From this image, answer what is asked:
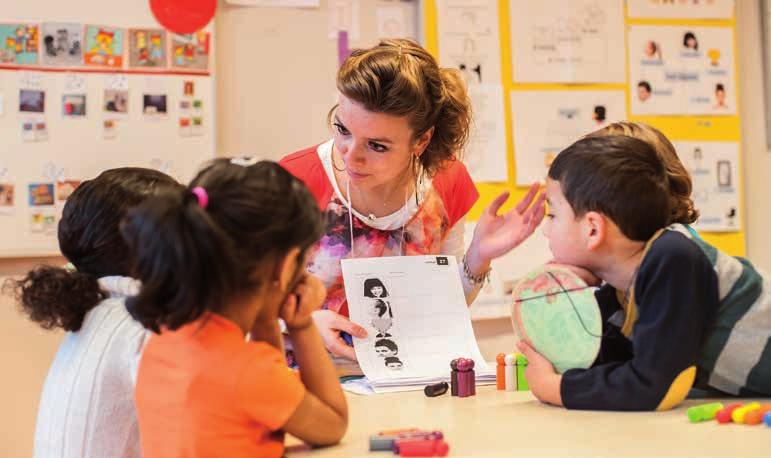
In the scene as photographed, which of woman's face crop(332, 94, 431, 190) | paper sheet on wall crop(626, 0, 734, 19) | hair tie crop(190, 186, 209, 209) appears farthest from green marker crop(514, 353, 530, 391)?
paper sheet on wall crop(626, 0, 734, 19)

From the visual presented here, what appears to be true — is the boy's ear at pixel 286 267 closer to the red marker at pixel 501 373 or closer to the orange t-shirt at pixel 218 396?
the orange t-shirt at pixel 218 396

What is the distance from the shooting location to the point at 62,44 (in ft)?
9.19

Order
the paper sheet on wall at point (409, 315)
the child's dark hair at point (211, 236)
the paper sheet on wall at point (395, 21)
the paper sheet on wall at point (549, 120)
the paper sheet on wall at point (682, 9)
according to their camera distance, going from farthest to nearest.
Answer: the paper sheet on wall at point (682, 9) < the paper sheet on wall at point (549, 120) < the paper sheet on wall at point (395, 21) < the paper sheet on wall at point (409, 315) < the child's dark hair at point (211, 236)

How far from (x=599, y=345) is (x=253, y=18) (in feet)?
6.77

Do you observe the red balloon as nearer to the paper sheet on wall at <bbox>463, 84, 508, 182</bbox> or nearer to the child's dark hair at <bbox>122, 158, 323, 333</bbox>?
the paper sheet on wall at <bbox>463, 84, 508, 182</bbox>

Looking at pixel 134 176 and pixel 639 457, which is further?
pixel 134 176

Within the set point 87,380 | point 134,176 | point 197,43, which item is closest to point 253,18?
point 197,43

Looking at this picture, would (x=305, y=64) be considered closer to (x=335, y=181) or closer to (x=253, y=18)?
(x=253, y=18)

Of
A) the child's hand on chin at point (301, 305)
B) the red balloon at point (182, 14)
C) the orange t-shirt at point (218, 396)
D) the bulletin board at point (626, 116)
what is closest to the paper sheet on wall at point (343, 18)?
the bulletin board at point (626, 116)

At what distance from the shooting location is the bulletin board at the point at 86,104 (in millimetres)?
2768

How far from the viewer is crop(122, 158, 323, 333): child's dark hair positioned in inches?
38.0

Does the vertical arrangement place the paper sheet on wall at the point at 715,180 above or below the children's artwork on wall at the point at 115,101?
below

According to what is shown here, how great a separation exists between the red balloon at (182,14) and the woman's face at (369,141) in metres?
1.38

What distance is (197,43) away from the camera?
2.91m
